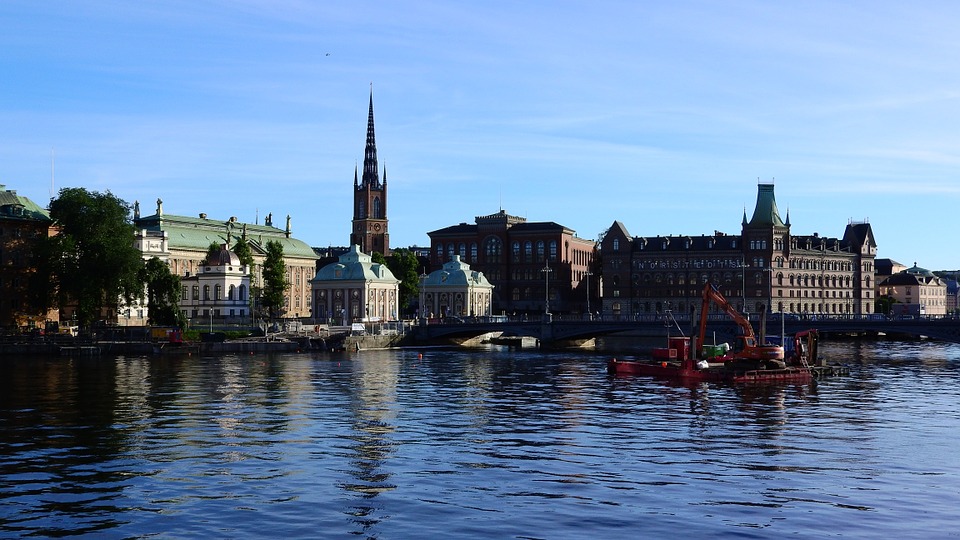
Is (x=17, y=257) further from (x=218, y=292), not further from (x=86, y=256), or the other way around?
(x=218, y=292)

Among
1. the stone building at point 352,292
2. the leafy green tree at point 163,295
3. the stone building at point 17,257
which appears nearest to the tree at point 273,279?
the stone building at point 352,292

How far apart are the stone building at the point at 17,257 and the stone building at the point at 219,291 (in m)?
24.1

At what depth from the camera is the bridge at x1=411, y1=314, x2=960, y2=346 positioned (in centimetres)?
13575

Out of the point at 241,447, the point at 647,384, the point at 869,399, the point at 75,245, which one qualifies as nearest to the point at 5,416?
the point at 241,447

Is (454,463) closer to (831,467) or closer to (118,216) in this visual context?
(831,467)

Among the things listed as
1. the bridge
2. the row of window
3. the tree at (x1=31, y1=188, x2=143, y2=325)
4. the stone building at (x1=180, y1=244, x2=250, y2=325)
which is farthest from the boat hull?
the row of window

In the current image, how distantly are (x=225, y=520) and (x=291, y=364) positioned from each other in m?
81.2

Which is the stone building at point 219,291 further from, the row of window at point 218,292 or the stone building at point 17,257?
the stone building at point 17,257

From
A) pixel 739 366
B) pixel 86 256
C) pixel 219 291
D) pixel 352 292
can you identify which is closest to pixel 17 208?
pixel 86 256

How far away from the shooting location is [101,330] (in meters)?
149

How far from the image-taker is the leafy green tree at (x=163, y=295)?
501ft

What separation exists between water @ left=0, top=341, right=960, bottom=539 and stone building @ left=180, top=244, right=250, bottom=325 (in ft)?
259

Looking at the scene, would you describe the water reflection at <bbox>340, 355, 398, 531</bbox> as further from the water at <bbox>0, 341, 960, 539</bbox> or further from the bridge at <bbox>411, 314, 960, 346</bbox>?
the bridge at <bbox>411, 314, 960, 346</bbox>

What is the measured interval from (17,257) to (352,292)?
5324 cm
